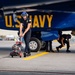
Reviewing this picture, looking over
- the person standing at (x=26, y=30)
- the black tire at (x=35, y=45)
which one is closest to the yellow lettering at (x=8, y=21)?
the black tire at (x=35, y=45)

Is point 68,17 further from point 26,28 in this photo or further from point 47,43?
point 26,28

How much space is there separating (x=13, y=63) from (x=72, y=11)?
5.61m

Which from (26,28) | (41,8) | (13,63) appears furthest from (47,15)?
(13,63)

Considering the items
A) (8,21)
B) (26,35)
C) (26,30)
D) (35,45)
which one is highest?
(8,21)

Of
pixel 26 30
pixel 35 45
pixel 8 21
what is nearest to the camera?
pixel 26 30

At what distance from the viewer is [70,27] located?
15.8m

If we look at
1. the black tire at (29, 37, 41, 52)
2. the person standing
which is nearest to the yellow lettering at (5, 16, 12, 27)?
the black tire at (29, 37, 41, 52)

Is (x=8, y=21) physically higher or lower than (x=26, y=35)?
higher

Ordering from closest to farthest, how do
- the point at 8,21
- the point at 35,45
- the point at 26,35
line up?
1. the point at 26,35
2. the point at 35,45
3. the point at 8,21

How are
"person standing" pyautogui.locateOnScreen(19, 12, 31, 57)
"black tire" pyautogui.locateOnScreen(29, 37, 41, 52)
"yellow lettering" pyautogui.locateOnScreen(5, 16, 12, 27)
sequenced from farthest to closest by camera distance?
1. "yellow lettering" pyautogui.locateOnScreen(5, 16, 12, 27)
2. "black tire" pyautogui.locateOnScreen(29, 37, 41, 52)
3. "person standing" pyautogui.locateOnScreen(19, 12, 31, 57)

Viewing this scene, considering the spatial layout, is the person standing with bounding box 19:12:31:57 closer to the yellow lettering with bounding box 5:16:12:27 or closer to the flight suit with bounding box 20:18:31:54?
the flight suit with bounding box 20:18:31:54

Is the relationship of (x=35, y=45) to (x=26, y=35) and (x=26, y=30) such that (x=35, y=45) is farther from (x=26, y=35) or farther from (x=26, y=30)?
(x=26, y=30)

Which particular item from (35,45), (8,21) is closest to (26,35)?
(35,45)

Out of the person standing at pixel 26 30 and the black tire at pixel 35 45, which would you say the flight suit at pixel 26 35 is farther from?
the black tire at pixel 35 45
